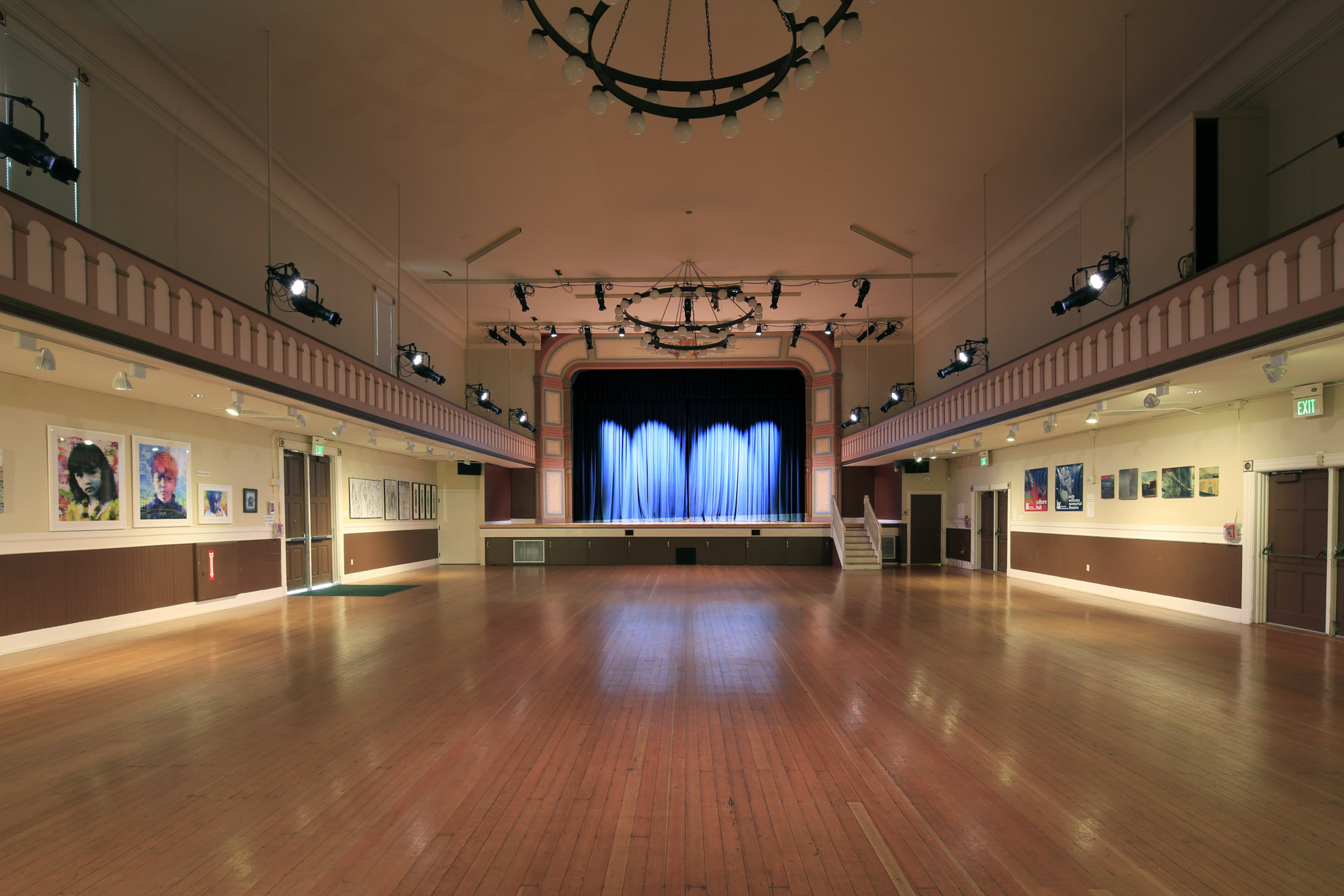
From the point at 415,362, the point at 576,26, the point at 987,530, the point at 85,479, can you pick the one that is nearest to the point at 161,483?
the point at 85,479

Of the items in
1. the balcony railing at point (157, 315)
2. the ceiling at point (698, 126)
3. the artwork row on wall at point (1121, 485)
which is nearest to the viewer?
the balcony railing at point (157, 315)

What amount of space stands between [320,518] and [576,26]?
12.5 metres

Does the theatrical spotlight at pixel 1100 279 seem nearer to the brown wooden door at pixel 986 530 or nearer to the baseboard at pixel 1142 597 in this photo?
the baseboard at pixel 1142 597

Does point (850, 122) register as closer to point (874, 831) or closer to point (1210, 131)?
point (1210, 131)

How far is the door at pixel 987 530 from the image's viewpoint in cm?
1680

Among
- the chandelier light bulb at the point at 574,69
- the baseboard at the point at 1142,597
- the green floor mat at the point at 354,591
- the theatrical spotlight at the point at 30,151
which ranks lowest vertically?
the green floor mat at the point at 354,591

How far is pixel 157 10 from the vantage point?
7242mm

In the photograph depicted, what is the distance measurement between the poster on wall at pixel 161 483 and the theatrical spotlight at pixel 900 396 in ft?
49.9

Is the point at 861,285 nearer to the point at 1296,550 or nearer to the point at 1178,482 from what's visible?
the point at 1178,482

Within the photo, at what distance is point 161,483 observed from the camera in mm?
10172

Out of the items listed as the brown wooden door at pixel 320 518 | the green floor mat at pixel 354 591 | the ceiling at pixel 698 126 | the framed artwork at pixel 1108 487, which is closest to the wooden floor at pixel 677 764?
the framed artwork at pixel 1108 487

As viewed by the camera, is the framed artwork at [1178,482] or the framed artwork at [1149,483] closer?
the framed artwork at [1178,482]

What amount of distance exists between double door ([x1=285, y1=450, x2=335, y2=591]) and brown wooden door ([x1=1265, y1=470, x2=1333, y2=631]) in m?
15.7

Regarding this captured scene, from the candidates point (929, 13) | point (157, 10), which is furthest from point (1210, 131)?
point (157, 10)
